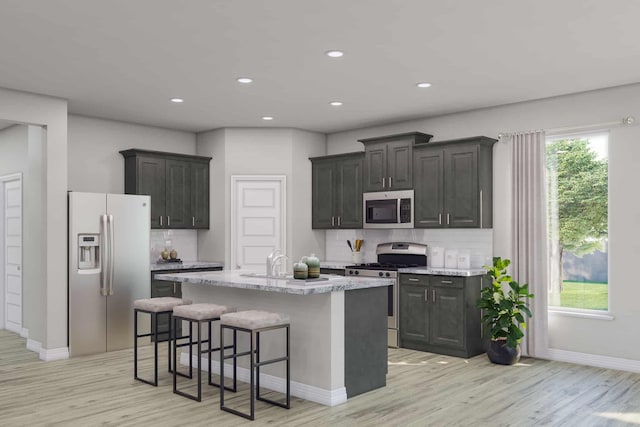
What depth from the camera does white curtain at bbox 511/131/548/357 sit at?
6164mm

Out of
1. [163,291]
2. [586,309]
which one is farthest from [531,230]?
[163,291]

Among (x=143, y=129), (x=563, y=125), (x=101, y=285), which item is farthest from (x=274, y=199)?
(x=563, y=125)

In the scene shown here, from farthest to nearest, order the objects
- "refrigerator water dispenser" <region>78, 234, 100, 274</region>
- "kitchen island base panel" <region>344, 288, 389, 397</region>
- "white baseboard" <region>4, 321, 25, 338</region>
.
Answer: "white baseboard" <region>4, 321, 25, 338</region> < "refrigerator water dispenser" <region>78, 234, 100, 274</region> < "kitchen island base panel" <region>344, 288, 389, 397</region>

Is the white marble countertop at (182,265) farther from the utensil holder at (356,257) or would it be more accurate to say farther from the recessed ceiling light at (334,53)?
the recessed ceiling light at (334,53)

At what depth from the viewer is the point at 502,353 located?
5.87 meters

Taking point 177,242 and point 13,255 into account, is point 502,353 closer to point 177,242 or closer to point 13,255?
point 177,242

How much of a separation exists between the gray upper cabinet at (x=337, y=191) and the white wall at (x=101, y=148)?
2.31 m

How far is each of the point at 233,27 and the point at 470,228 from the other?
377 cm

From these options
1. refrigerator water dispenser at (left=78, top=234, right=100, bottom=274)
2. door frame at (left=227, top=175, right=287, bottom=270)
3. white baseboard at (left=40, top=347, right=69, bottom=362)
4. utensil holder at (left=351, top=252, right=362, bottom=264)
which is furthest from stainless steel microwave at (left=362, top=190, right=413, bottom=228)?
white baseboard at (left=40, top=347, right=69, bottom=362)

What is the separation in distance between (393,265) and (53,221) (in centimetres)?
395

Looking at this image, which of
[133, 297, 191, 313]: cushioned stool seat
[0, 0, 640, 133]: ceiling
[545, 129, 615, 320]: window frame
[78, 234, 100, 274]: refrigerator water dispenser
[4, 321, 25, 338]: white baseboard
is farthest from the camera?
[4, 321, 25, 338]: white baseboard

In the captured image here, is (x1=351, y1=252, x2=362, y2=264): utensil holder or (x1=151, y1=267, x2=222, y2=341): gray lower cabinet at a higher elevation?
(x1=351, y1=252, x2=362, y2=264): utensil holder

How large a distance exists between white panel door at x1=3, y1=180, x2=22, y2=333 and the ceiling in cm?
195

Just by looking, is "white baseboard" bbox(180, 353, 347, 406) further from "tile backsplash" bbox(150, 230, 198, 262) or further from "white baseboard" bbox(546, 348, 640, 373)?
"tile backsplash" bbox(150, 230, 198, 262)
